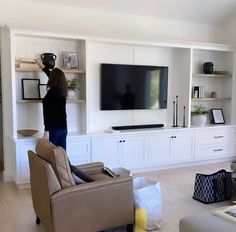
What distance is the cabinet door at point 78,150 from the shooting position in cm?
462

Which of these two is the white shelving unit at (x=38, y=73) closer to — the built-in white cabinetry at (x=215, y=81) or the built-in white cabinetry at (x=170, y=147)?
the built-in white cabinetry at (x=170, y=147)

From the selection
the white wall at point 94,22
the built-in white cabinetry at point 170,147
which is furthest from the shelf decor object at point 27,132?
the built-in white cabinetry at point 170,147

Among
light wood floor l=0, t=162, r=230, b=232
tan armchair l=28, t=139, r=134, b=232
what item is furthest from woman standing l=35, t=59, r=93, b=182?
tan armchair l=28, t=139, r=134, b=232

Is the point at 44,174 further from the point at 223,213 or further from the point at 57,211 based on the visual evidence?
the point at 223,213

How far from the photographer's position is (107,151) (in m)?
4.89

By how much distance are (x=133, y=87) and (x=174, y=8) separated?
60.2 inches

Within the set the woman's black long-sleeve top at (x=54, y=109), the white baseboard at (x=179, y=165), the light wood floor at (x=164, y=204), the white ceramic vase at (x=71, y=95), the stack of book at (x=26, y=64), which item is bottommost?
the light wood floor at (x=164, y=204)

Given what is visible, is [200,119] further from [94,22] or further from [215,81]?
[94,22]

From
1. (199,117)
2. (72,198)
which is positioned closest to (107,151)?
(199,117)

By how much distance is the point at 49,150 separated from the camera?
2.75m

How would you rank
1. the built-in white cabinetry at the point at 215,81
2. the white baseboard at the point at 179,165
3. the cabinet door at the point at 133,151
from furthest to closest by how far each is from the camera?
the built-in white cabinetry at the point at 215,81
the white baseboard at the point at 179,165
the cabinet door at the point at 133,151

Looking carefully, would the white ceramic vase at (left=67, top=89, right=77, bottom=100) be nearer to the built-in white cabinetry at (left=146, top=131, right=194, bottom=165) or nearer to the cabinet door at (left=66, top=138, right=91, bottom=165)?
the cabinet door at (left=66, top=138, right=91, bottom=165)

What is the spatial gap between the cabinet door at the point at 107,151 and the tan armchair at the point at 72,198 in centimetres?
183

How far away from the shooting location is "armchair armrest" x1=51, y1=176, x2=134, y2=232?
2.62m
